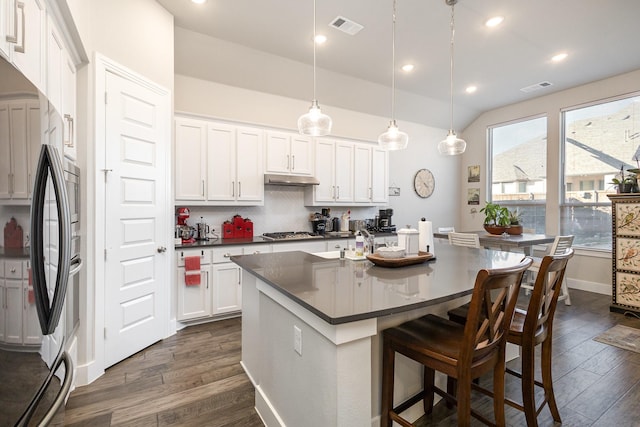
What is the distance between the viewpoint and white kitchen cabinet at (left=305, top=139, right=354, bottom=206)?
4.53 meters

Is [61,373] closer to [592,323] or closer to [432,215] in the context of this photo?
[592,323]

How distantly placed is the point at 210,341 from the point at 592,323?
13.8ft

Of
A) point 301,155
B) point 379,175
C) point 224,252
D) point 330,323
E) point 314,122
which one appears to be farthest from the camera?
point 379,175

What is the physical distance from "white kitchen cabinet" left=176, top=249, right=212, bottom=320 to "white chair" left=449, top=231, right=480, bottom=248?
3.08m

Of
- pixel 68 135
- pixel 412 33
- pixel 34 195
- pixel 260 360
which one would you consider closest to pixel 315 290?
pixel 260 360

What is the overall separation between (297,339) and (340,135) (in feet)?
13.3

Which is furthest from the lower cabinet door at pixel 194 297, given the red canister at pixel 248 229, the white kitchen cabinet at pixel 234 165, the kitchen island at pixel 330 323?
the kitchen island at pixel 330 323

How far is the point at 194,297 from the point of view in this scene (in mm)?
3334

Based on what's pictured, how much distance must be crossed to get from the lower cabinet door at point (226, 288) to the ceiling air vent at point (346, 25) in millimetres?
2905

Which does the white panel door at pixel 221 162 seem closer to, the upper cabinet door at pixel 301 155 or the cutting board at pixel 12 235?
the upper cabinet door at pixel 301 155

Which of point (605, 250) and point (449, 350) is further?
point (605, 250)

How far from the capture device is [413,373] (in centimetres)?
184

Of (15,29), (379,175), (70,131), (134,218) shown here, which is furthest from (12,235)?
(379,175)

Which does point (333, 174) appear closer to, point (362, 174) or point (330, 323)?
point (362, 174)
